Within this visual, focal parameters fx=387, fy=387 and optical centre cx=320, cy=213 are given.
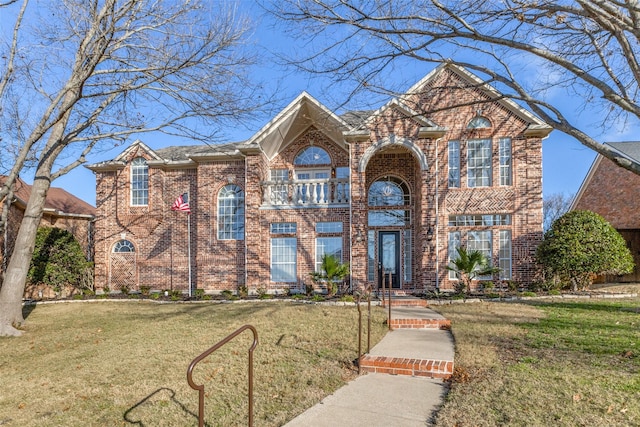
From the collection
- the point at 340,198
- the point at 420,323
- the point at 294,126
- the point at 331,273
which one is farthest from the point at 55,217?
the point at 420,323

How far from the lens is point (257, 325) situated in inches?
310

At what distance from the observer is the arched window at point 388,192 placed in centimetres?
1493

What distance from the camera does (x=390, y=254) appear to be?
581 inches

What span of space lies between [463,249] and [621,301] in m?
4.39

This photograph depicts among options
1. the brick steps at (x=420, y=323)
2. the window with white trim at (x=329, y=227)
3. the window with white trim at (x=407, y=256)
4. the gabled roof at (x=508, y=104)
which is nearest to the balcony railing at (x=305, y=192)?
the window with white trim at (x=329, y=227)

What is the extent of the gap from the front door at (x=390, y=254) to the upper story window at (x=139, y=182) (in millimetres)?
9913

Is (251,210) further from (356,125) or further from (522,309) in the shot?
(522,309)

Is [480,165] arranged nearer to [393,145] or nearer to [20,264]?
[393,145]

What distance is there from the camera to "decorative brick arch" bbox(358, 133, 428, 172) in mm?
13328

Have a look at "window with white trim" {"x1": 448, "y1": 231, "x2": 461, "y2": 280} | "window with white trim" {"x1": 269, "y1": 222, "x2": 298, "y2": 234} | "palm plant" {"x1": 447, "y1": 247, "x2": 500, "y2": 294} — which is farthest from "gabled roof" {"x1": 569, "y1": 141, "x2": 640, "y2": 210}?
"window with white trim" {"x1": 269, "y1": 222, "x2": 298, "y2": 234}

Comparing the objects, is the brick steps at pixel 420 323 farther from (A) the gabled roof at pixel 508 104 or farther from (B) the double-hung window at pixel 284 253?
(A) the gabled roof at pixel 508 104

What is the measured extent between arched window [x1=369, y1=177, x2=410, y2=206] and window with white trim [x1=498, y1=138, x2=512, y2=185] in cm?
336

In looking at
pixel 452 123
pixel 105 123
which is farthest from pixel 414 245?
pixel 105 123

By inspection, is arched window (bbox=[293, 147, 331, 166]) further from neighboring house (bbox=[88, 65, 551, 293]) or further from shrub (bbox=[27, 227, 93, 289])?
shrub (bbox=[27, 227, 93, 289])
